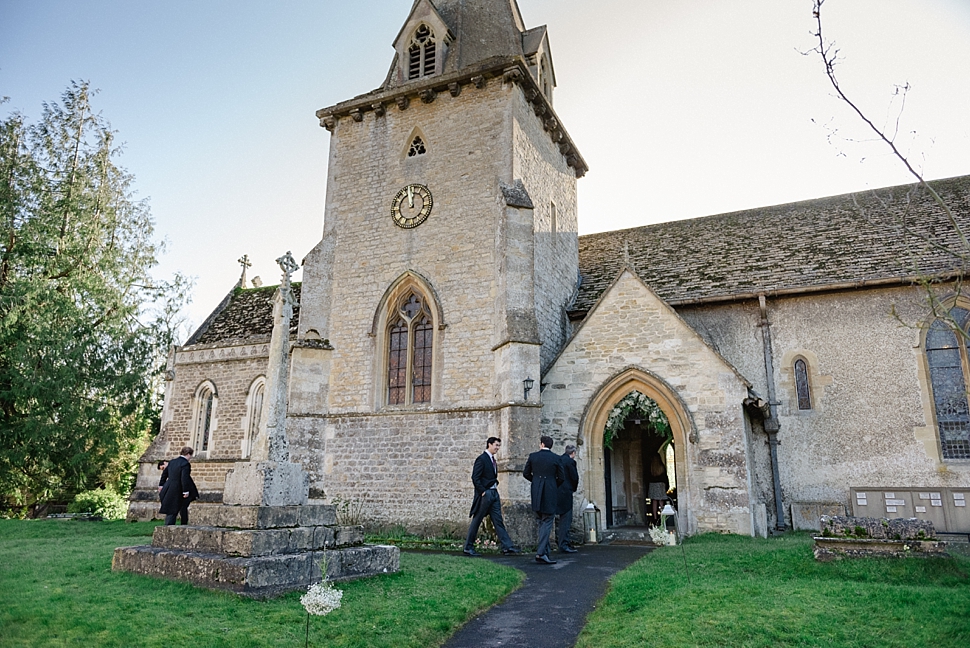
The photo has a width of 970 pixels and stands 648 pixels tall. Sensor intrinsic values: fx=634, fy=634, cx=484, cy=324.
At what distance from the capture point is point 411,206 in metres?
15.8

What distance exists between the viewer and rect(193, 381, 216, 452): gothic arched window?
20.0 m

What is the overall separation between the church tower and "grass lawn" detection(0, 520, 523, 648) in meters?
5.48

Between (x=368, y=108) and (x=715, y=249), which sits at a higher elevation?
(x=368, y=108)

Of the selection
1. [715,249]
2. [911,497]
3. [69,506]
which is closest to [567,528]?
[911,497]

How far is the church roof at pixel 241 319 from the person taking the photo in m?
20.9

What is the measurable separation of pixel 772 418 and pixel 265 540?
1157 cm

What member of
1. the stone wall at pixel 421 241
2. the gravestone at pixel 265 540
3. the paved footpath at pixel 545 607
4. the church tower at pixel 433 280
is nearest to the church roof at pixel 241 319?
the stone wall at pixel 421 241

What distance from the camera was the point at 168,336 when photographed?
78.1 ft

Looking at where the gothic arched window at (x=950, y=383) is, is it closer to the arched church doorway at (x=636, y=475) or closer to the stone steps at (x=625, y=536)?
the arched church doorway at (x=636, y=475)

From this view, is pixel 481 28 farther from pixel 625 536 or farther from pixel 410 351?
pixel 625 536

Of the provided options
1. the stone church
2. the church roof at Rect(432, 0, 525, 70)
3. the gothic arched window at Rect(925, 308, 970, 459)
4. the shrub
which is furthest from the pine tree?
the gothic arched window at Rect(925, 308, 970, 459)

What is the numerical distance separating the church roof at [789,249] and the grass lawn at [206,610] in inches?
378

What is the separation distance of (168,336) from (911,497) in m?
23.4

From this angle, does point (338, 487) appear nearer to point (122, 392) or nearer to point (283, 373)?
point (283, 373)
